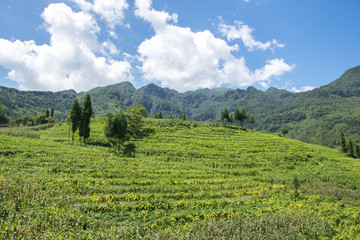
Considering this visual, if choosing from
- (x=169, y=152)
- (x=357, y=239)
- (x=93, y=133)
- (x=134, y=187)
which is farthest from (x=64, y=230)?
(x=93, y=133)

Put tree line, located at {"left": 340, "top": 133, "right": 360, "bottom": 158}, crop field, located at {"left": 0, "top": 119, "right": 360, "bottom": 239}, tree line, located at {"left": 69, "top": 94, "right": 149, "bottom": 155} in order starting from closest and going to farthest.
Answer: crop field, located at {"left": 0, "top": 119, "right": 360, "bottom": 239} < tree line, located at {"left": 69, "top": 94, "right": 149, "bottom": 155} < tree line, located at {"left": 340, "top": 133, "right": 360, "bottom": 158}

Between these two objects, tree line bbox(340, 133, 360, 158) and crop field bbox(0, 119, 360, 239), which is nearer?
crop field bbox(0, 119, 360, 239)

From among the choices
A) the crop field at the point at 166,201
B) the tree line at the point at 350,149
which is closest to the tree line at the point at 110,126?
the crop field at the point at 166,201

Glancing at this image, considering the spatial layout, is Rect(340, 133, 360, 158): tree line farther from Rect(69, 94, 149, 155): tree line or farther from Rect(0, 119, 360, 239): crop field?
Rect(69, 94, 149, 155): tree line

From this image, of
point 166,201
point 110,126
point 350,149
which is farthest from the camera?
point 350,149

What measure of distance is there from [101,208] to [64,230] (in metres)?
4.83

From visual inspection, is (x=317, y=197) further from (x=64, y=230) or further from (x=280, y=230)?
(x=64, y=230)

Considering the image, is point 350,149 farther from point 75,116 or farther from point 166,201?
point 75,116

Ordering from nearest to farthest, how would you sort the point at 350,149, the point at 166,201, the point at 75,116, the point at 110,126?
the point at 166,201
the point at 110,126
the point at 75,116
the point at 350,149

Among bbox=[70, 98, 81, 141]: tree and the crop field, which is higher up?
bbox=[70, 98, 81, 141]: tree

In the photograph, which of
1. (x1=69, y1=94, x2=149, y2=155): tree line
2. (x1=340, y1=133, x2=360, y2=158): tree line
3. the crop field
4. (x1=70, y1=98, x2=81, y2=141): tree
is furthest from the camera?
(x1=340, y1=133, x2=360, y2=158): tree line

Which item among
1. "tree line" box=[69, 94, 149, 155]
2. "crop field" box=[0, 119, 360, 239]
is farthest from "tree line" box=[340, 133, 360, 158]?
"tree line" box=[69, 94, 149, 155]

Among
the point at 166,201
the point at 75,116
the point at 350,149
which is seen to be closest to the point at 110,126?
the point at 75,116

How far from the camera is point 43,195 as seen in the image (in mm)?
13875
